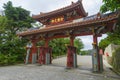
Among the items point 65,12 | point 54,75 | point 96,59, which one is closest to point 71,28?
point 65,12

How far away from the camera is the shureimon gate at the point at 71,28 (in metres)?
8.84

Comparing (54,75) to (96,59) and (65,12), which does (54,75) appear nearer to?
(96,59)

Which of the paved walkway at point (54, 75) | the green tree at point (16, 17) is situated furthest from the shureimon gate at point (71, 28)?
the green tree at point (16, 17)

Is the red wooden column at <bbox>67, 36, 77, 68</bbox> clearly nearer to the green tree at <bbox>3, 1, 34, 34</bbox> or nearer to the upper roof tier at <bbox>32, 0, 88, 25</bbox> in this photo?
the upper roof tier at <bbox>32, 0, 88, 25</bbox>

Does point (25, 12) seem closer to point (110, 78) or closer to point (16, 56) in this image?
point (16, 56)

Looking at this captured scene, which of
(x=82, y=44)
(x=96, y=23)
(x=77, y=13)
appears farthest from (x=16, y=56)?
(x=82, y=44)

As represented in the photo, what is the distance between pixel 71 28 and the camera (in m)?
10.4

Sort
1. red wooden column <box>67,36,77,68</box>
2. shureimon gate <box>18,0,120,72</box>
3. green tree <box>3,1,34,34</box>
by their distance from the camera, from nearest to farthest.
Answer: shureimon gate <box>18,0,120,72</box>, red wooden column <box>67,36,77,68</box>, green tree <box>3,1,34,34</box>

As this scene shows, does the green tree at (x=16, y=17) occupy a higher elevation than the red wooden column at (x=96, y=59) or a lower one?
higher

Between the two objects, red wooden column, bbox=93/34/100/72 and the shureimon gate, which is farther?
the shureimon gate

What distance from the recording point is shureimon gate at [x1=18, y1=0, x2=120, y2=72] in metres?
8.84

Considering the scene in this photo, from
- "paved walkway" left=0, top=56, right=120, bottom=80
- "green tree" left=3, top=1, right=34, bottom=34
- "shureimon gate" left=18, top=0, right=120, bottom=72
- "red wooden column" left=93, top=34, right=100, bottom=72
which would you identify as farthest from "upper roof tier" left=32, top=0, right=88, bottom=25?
"paved walkway" left=0, top=56, right=120, bottom=80

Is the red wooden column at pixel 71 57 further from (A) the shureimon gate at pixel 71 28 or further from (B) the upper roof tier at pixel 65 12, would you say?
(B) the upper roof tier at pixel 65 12

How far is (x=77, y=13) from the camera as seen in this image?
Answer: 12.5m
